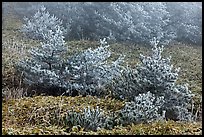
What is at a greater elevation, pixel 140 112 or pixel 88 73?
pixel 88 73

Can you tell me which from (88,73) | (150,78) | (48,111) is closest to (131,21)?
(88,73)

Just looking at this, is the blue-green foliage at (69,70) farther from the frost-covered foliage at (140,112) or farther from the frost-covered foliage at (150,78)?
the frost-covered foliage at (140,112)

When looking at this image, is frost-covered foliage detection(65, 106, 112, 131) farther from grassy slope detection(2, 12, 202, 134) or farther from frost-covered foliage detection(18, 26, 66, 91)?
frost-covered foliage detection(18, 26, 66, 91)

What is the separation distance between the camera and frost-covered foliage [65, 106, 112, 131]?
483 cm

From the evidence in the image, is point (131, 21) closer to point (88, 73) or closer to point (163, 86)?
point (88, 73)

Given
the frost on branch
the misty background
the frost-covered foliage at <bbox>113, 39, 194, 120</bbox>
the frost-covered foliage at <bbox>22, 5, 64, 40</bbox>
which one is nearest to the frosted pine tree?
the frost on branch

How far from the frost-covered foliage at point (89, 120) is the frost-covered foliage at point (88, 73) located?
132 cm

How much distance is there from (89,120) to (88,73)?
1.77 m

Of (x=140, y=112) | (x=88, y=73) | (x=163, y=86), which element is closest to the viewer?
(x=140, y=112)

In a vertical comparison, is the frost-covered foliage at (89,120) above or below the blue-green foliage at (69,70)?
below

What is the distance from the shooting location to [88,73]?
6.50 metres

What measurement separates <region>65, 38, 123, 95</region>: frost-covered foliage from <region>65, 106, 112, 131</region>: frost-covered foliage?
1318 mm

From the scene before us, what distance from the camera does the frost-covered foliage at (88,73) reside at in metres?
6.44

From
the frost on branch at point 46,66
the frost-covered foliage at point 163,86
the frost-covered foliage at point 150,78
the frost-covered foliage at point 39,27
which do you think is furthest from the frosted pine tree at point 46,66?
the frost-covered foliage at point 39,27
